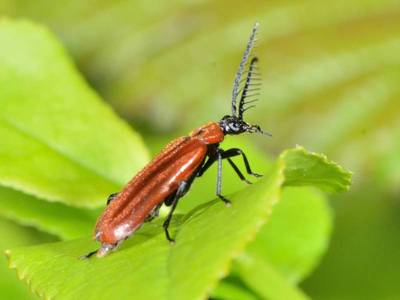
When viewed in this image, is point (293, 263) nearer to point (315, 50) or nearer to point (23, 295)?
point (23, 295)

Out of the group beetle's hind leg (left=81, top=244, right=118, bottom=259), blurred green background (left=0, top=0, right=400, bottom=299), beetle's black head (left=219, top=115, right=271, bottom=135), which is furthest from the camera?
blurred green background (left=0, top=0, right=400, bottom=299)

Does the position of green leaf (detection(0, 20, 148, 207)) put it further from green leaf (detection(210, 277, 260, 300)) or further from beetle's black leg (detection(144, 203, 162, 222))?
green leaf (detection(210, 277, 260, 300))

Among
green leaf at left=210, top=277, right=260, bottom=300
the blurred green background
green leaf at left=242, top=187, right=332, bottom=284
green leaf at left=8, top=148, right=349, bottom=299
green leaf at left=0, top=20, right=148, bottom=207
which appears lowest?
green leaf at left=8, top=148, right=349, bottom=299

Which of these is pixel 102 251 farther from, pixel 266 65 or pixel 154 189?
pixel 266 65

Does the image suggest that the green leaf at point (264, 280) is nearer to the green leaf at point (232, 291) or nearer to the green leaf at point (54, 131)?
the green leaf at point (232, 291)

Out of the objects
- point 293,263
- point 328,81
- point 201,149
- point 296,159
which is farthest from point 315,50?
point 296,159

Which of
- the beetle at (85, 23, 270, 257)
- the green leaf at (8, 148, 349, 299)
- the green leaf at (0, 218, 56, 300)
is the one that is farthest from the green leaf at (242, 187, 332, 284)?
the green leaf at (8, 148, 349, 299)

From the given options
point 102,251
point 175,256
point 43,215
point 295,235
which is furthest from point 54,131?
point 175,256
